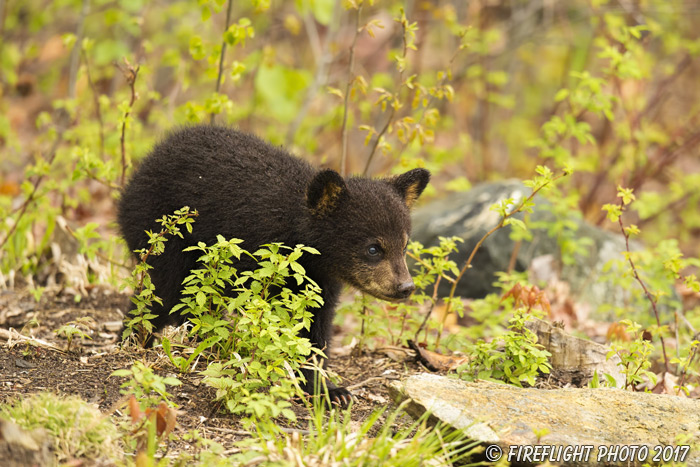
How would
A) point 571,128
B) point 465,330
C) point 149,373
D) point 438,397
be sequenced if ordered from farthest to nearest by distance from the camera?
point 571,128
point 465,330
point 438,397
point 149,373

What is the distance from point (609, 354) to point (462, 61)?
7.34 m

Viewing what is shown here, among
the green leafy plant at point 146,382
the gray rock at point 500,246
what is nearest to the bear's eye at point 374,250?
the green leafy plant at point 146,382

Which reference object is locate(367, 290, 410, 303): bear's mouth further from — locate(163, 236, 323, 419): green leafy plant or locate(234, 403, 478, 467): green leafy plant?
locate(234, 403, 478, 467): green leafy plant

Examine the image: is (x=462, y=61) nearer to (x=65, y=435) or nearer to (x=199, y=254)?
(x=199, y=254)

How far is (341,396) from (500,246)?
3.34 m

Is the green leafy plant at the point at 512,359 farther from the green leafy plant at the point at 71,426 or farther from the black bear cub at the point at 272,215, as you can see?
the green leafy plant at the point at 71,426

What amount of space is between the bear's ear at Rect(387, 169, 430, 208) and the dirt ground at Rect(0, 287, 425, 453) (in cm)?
115

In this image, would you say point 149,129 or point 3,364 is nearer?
point 3,364

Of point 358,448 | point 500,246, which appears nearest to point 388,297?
point 358,448

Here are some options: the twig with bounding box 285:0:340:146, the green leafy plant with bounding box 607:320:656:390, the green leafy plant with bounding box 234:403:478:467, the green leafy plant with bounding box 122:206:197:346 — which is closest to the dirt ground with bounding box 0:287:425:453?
the green leafy plant with bounding box 122:206:197:346

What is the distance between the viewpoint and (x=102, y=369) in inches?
168

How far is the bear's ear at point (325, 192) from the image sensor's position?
456cm

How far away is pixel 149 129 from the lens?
10.1 m

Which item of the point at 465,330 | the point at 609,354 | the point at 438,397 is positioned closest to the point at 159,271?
the point at 438,397
